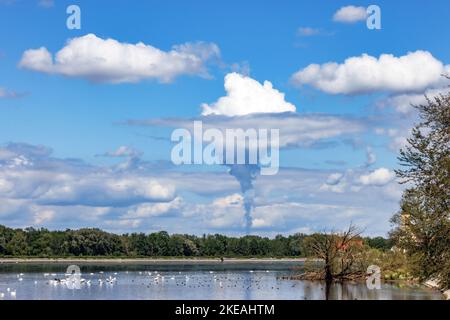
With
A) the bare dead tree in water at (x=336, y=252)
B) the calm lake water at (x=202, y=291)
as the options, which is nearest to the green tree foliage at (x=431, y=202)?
the calm lake water at (x=202, y=291)

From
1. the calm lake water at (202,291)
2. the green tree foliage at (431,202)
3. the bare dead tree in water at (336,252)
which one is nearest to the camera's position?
the green tree foliage at (431,202)

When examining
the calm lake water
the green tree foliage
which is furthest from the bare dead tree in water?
the green tree foliage

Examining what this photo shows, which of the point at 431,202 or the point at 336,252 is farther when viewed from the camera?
the point at 336,252

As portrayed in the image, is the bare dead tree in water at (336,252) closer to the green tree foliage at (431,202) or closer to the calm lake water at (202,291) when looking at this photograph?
the calm lake water at (202,291)

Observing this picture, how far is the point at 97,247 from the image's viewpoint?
19950 cm

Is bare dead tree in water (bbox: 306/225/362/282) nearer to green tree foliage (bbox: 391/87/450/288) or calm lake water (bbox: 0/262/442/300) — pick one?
calm lake water (bbox: 0/262/442/300)

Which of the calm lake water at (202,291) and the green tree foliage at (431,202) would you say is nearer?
the green tree foliage at (431,202)

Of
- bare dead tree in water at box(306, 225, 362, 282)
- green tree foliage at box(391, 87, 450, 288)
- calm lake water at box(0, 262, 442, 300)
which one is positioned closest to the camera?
green tree foliage at box(391, 87, 450, 288)

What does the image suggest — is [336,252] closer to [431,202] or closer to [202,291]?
[202,291]

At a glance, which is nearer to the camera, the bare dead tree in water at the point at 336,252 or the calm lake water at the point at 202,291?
the calm lake water at the point at 202,291

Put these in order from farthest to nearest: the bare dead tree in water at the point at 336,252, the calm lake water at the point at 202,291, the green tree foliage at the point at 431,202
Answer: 1. the bare dead tree in water at the point at 336,252
2. the calm lake water at the point at 202,291
3. the green tree foliage at the point at 431,202

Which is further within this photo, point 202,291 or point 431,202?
point 202,291

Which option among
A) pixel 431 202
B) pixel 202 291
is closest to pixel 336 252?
pixel 202 291
